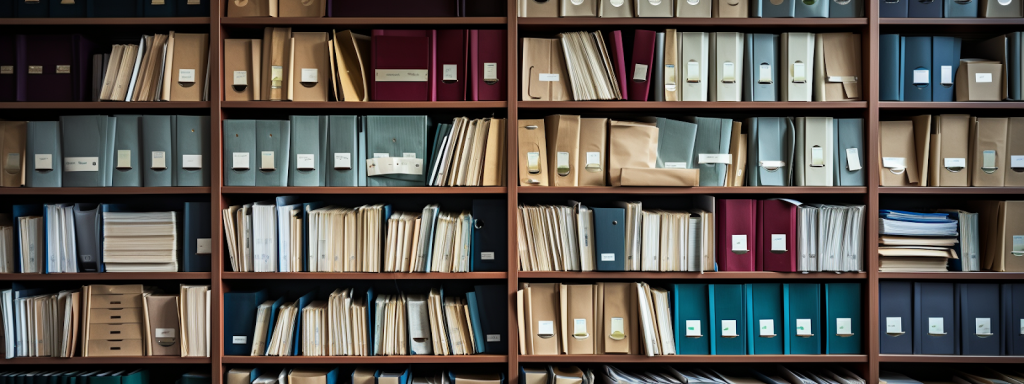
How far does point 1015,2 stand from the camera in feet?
6.91

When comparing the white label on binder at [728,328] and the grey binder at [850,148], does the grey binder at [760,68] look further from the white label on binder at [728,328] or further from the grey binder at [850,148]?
the white label on binder at [728,328]

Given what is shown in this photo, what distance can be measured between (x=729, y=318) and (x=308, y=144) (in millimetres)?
1815

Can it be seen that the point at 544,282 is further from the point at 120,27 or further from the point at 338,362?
the point at 120,27

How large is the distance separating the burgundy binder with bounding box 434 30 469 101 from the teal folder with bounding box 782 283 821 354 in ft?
5.01

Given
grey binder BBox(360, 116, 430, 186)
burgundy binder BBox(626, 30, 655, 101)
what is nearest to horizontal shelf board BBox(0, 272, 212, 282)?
grey binder BBox(360, 116, 430, 186)

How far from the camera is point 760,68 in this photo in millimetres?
2129

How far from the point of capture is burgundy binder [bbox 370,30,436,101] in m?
2.10

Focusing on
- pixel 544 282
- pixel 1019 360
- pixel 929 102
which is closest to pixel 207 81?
pixel 544 282

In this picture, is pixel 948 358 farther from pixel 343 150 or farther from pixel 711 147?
pixel 343 150

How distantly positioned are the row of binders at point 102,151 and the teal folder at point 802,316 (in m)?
2.41

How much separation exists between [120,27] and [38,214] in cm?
85

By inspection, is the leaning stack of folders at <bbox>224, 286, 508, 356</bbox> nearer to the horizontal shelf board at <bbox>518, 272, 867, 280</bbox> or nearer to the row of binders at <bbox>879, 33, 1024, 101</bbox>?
the horizontal shelf board at <bbox>518, 272, 867, 280</bbox>

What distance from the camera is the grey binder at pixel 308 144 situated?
83.4 inches

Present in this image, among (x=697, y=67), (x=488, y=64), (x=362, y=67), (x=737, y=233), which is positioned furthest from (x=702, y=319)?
(x=362, y=67)
